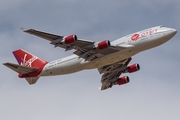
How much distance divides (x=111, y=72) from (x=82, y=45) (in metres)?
13.3

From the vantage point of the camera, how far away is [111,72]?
274 ft

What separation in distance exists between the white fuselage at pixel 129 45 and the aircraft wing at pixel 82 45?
0.76 m

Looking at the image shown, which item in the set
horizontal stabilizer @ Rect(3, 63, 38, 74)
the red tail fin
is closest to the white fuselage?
horizontal stabilizer @ Rect(3, 63, 38, 74)

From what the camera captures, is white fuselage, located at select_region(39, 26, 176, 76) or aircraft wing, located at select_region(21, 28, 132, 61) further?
white fuselage, located at select_region(39, 26, 176, 76)

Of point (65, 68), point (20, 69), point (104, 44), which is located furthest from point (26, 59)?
point (104, 44)

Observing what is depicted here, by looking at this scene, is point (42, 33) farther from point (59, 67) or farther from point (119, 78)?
point (119, 78)

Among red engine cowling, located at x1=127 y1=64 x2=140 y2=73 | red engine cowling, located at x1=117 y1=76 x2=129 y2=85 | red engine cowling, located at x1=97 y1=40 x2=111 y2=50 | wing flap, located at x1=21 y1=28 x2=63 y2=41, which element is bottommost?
red engine cowling, located at x1=117 y1=76 x2=129 y2=85

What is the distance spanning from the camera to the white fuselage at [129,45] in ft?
233

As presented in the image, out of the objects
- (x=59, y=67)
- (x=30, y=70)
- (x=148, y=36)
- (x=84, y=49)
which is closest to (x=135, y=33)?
(x=148, y=36)

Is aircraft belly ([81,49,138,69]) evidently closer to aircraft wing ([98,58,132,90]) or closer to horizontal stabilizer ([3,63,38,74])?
aircraft wing ([98,58,132,90])

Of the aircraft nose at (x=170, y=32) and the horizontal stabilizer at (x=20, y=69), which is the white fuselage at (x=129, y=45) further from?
the horizontal stabilizer at (x=20, y=69)

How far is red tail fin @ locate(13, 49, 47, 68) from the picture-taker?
82.7m

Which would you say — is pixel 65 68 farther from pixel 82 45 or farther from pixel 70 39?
pixel 70 39

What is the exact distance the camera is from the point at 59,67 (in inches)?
3002
